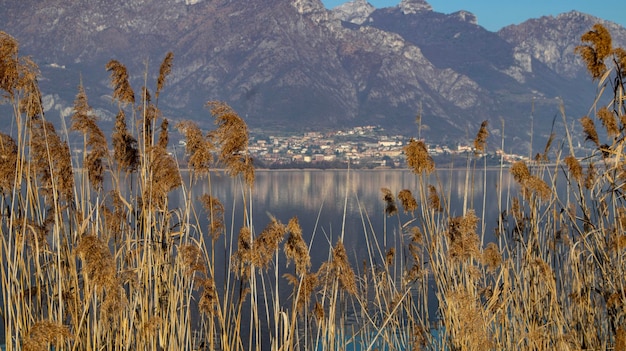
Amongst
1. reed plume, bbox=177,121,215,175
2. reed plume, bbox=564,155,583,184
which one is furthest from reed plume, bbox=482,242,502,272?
reed plume, bbox=177,121,215,175

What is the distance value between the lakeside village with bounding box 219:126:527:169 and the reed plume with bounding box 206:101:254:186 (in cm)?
10153

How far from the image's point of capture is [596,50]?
3.51 meters

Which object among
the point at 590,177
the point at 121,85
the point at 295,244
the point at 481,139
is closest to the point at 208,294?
the point at 295,244

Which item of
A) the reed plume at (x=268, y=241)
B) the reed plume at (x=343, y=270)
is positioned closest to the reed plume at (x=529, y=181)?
the reed plume at (x=343, y=270)

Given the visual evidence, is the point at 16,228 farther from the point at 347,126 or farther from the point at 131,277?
the point at 347,126

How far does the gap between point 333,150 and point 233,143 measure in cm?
13331

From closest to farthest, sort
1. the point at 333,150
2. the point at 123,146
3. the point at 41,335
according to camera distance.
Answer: the point at 41,335 < the point at 123,146 < the point at 333,150

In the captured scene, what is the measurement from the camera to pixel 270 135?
14738 centimetres

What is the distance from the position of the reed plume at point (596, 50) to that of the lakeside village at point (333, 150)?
10090 centimetres

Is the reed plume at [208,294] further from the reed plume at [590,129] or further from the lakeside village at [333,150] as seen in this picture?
the lakeside village at [333,150]

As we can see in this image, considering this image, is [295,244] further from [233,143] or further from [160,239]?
[160,239]

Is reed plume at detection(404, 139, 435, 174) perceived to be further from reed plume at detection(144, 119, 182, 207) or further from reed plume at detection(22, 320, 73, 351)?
reed plume at detection(22, 320, 73, 351)

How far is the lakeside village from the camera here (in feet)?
392

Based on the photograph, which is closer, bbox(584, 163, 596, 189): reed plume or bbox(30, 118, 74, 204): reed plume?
bbox(30, 118, 74, 204): reed plume
